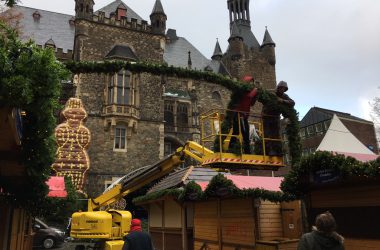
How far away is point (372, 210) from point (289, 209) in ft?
12.5

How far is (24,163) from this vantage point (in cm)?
676

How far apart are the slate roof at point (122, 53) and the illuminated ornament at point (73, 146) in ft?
21.7

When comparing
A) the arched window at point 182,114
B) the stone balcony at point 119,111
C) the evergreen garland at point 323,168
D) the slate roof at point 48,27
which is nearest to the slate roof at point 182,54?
the arched window at point 182,114

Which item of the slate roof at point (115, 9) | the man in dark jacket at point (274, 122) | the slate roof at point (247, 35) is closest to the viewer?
the man in dark jacket at point (274, 122)

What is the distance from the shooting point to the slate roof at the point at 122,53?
2877cm

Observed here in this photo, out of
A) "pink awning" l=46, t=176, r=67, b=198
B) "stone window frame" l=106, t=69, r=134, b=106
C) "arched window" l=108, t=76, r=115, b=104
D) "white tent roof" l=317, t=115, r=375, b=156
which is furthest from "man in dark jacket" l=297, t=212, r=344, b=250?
"arched window" l=108, t=76, r=115, b=104

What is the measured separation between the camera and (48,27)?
35.9 meters

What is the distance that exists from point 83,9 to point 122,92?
23.8ft

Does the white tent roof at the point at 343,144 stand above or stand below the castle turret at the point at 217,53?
below

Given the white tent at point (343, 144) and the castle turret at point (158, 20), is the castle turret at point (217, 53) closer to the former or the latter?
the castle turret at point (158, 20)

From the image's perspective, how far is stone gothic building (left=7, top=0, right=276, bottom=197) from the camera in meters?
27.3

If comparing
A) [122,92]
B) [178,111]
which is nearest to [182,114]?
[178,111]

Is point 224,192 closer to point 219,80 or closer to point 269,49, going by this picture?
point 219,80

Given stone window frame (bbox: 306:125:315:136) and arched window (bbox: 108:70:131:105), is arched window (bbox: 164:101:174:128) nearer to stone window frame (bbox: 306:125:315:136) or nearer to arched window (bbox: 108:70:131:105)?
arched window (bbox: 108:70:131:105)
